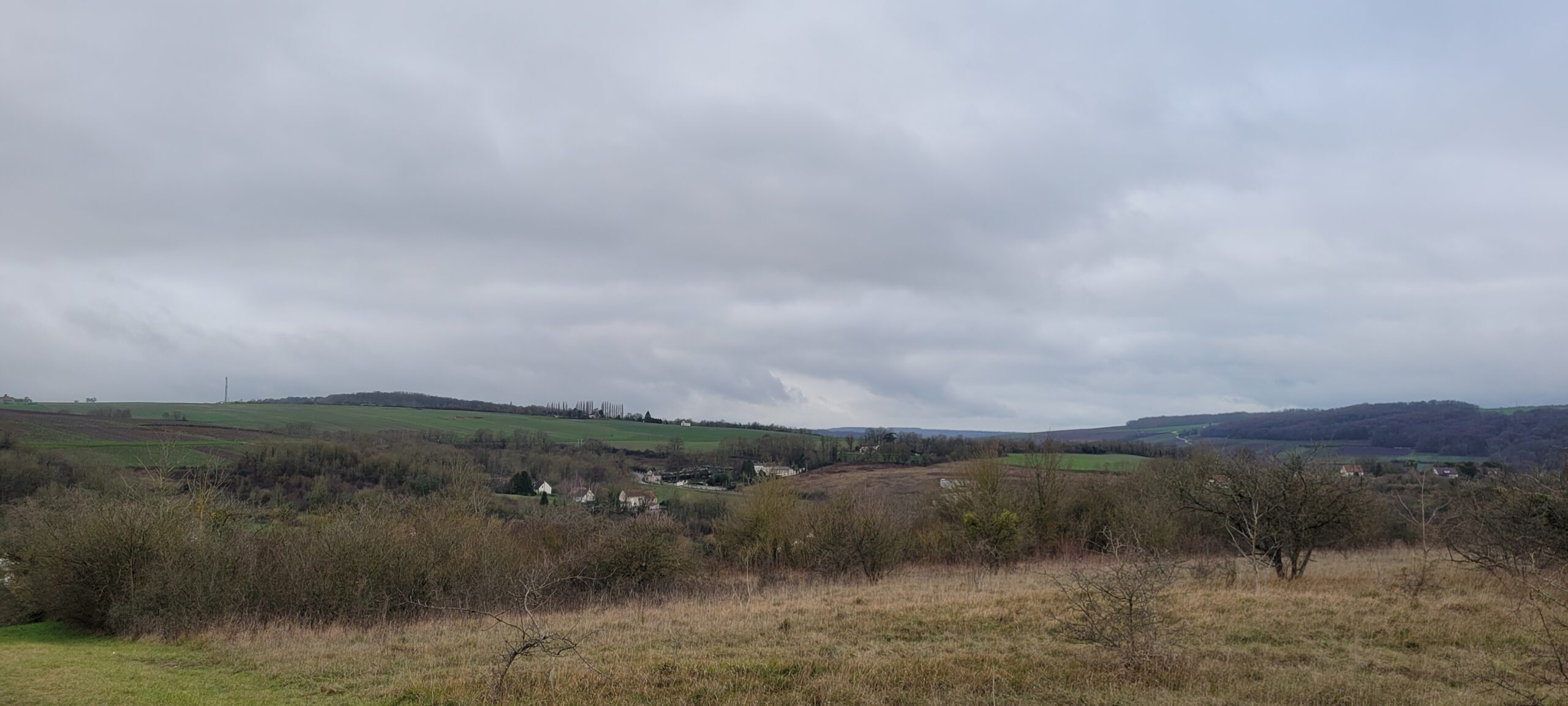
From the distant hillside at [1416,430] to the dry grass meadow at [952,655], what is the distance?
36.3 meters

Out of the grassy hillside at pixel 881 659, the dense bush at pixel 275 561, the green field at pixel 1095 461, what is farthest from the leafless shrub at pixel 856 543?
the green field at pixel 1095 461

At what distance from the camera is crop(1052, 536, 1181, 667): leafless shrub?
33.6 ft

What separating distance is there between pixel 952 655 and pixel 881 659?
44.8 inches

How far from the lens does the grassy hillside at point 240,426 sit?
61.2m

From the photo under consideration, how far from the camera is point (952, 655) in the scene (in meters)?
11.6

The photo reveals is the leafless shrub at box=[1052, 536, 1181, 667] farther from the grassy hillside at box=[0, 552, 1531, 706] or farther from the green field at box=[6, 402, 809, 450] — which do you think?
the green field at box=[6, 402, 809, 450]

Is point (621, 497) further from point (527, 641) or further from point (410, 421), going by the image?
point (410, 421)

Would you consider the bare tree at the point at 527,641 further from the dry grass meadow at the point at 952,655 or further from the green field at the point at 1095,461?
the green field at the point at 1095,461

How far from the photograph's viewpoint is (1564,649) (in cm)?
1010

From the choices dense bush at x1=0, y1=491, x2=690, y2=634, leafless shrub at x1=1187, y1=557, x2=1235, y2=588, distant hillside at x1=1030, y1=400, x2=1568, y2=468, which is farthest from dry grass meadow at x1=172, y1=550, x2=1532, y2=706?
distant hillside at x1=1030, y1=400, x2=1568, y2=468

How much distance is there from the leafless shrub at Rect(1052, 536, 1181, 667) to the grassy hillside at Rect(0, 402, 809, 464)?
3497 cm

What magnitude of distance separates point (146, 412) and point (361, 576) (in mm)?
100531

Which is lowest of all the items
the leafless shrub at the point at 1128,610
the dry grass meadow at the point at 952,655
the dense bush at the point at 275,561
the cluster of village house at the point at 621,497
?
the cluster of village house at the point at 621,497

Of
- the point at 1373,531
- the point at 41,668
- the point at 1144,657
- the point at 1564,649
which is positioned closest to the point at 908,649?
the point at 1144,657
